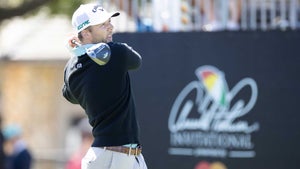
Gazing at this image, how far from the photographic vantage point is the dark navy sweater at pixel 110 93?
292 inches

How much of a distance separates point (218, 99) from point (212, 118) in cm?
21

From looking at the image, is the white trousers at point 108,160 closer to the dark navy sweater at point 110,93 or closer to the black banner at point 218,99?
the dark navy sweater at point 110,93

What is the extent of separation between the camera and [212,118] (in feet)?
32.8

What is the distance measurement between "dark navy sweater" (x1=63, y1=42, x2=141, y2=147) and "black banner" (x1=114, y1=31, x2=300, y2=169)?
2510mm

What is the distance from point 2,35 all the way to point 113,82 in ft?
44.4

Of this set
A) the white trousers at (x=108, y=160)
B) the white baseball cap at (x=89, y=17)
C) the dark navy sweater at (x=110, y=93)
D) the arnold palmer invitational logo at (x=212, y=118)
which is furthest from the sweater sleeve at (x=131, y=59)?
the arnold palmer invitational logo at (x=212, y=118)

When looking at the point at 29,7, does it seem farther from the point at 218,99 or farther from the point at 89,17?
the point at 89,17

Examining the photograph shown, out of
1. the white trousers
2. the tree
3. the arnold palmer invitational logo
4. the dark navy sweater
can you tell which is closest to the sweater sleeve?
the dark navy sweater

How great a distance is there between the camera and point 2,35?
67.6ft

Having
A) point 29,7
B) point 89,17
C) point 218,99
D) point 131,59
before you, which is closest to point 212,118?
point 218,99

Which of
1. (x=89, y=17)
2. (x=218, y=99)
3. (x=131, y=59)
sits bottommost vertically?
(x=218, y=99)

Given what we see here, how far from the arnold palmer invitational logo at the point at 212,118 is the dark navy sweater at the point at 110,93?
2.50 meters

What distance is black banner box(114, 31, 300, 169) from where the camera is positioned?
966cm

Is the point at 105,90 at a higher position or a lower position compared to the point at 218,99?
higher
